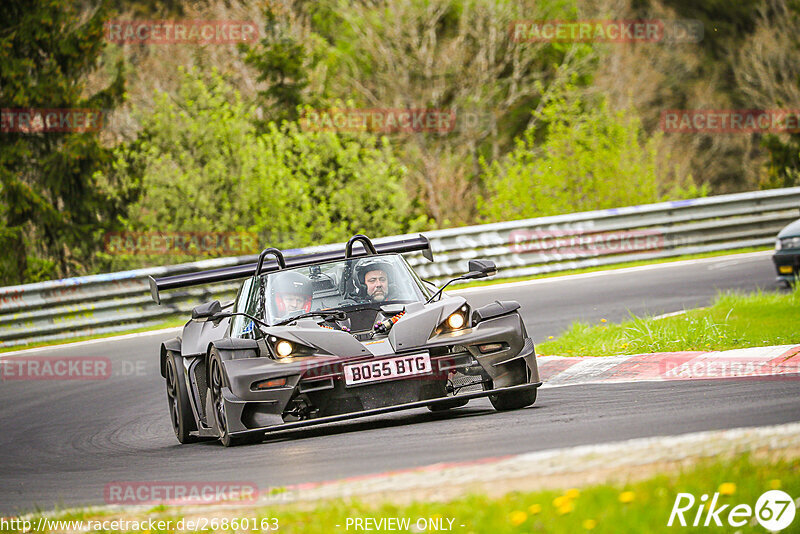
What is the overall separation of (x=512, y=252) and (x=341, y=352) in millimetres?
12364

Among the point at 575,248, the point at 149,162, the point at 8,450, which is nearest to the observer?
the point at 8,450

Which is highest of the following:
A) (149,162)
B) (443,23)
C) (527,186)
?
(443,23)

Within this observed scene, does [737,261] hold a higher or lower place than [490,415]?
lower

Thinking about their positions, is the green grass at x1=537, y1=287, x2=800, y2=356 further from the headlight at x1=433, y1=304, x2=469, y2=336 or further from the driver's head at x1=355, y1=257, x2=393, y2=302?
the headlight at x1=433, y1=304, x2=469, y2=336

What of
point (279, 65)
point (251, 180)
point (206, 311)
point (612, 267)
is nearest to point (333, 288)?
point (206, 311)

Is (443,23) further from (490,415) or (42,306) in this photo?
(490,415)

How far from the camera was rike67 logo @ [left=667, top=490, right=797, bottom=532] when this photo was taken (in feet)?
14.6

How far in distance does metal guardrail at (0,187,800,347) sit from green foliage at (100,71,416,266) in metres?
4.57

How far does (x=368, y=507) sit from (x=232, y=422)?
10.0 feet

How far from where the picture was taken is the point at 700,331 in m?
10.7

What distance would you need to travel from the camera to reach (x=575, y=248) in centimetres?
2016

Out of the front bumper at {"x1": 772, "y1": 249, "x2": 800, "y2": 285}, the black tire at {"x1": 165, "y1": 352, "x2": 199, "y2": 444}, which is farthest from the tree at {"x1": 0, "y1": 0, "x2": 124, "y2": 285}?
the front bumper at {"x1": 772, "y1": 249, "x2": 800, "y2": 285}

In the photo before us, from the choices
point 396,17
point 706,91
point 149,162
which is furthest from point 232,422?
point 706,91

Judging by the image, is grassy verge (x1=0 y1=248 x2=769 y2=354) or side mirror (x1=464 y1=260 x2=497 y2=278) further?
grassy verge (x1=0 y1=248 x2=769 y2=354)
